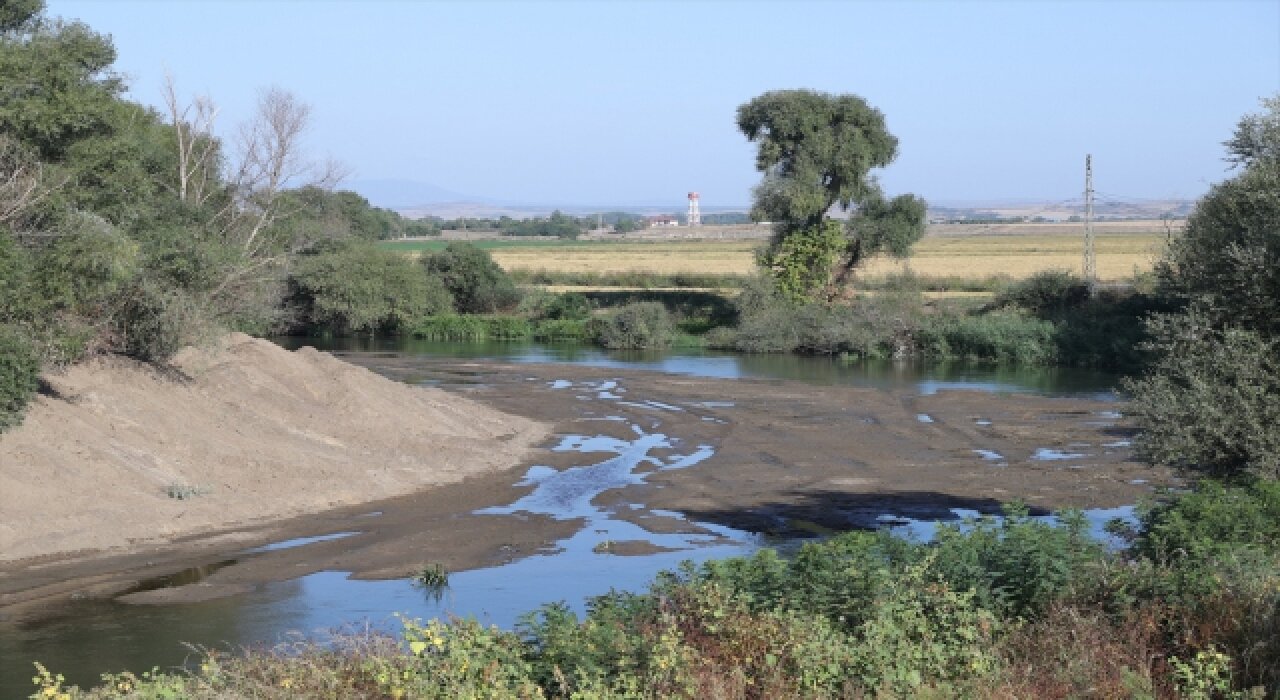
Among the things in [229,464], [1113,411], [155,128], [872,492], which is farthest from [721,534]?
[155,128]

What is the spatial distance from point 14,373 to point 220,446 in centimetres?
439

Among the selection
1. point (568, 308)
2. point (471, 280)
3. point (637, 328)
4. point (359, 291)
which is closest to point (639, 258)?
point (471, 280)

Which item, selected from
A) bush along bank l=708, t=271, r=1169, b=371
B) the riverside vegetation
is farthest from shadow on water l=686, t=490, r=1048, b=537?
bush along bank l=708, t=271, r=1169, b=371

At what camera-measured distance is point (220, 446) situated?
23812mm

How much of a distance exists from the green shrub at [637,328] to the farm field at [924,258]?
7.96 metres

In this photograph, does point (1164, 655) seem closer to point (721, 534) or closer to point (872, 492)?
point (721, 534)

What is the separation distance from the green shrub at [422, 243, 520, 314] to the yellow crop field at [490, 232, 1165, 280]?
12.6 m

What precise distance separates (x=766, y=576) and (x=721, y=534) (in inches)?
348

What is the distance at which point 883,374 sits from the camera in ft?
154

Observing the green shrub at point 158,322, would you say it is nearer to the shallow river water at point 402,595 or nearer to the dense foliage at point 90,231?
the dense foliage at point 90,231

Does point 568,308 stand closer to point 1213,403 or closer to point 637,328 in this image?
point 637,328

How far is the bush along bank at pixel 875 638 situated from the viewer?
32.7ft

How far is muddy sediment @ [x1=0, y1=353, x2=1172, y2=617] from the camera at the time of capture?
18.7 metres

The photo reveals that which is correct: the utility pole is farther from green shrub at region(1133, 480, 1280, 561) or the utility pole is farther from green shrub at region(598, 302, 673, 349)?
green shrub at region(1133, 480, 1280, 561)
